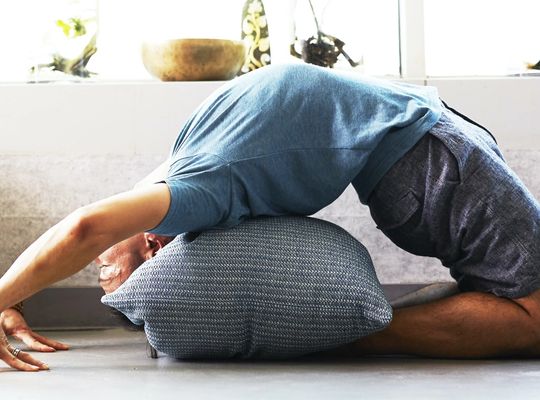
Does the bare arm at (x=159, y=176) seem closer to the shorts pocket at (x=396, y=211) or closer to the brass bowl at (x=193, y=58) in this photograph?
the shorts pocket at (x=396, y=211)

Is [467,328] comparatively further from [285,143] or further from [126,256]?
[126,256]

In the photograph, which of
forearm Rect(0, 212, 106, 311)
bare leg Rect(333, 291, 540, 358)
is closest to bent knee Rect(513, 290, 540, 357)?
bare leg Rect(333, 291, 540, 358)

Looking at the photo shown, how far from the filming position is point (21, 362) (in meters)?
2.11

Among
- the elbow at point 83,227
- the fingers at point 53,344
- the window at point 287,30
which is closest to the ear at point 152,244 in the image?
the fingers at point 53,344

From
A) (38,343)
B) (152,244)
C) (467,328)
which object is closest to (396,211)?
(467,328)

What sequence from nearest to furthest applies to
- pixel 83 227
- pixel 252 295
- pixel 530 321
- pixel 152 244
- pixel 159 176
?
pixel 83 227 → pixel 252 295 → pixel 530 321 → pixel 159 176 → pixel 152 244

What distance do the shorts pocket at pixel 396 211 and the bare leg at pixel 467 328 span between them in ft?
0.60

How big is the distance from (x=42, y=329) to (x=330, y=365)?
1149 millimetres

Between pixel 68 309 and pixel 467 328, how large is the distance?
4.38 ft

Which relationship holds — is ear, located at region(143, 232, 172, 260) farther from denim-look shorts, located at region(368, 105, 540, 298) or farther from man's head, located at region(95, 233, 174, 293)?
denim-look shorts, located at region(368, 105, 540, 298)

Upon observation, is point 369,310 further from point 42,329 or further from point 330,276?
point 42,329

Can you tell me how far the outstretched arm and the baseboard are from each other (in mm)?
1123

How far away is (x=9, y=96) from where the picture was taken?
3.07 metres

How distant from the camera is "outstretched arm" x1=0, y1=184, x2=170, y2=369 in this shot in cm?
195
